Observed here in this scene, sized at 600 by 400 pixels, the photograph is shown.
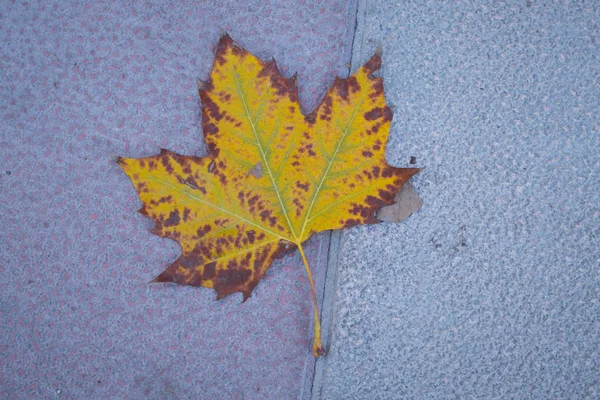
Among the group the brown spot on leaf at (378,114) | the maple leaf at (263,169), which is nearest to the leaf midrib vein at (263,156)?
the maple leaf at (263,169)

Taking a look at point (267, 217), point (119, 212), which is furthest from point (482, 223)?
point (119, 212)

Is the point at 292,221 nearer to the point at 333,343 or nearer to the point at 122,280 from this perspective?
the point at 333,343


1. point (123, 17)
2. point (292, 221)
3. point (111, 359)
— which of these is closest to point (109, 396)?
point (111, 359)

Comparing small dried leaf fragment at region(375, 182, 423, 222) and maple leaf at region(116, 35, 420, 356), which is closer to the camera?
maple leaf at region(116, 35, 420, 356)

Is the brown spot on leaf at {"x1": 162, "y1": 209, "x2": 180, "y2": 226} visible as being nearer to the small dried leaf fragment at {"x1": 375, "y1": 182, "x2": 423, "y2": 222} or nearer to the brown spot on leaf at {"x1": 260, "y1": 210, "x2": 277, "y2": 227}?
the brown spot on leaf at {"x1": 260, "y1": 210, "x2": 277, "y2": 227}

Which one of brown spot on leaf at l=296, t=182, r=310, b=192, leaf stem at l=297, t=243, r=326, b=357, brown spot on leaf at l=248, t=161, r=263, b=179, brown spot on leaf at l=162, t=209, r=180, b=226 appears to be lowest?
leaf stem at l=297, t=243, r=326, b=357

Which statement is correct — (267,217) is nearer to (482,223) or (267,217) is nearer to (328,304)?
(328,304)

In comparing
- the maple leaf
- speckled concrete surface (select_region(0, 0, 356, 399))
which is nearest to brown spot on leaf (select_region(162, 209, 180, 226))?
the maple leaf
